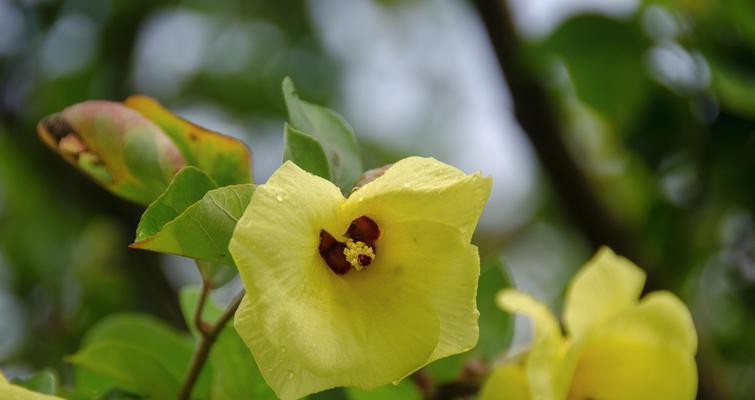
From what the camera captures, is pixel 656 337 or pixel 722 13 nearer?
pixel 656 337

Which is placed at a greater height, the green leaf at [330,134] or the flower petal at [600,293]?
the green leaf at [330,134]

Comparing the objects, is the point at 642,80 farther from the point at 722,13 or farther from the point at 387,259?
the point at 387,259

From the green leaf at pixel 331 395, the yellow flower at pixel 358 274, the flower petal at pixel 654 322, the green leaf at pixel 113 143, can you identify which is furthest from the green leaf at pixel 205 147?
the flower petal at pixel 654 322

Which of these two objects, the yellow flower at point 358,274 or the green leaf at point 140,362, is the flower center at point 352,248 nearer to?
the yellow flower at point 358,274

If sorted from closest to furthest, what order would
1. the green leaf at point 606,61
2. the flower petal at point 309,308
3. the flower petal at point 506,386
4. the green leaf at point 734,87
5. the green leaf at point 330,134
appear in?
the flower petal at point 309,308
the green leaf at point 330,134
the flower petal at point 506,386
the green leaf at point 734,87
the green leaf at point 606,61

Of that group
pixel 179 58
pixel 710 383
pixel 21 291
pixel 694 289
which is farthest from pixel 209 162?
pixel 179 58

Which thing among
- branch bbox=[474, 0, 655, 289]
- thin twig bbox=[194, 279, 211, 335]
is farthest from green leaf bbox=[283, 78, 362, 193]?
branch bbox=[474, 0, 655, 289]
